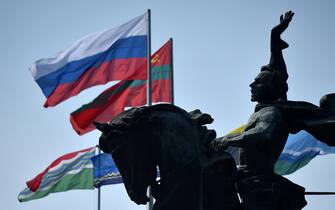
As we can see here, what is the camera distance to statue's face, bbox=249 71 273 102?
26.1ft

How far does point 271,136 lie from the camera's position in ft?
24.3

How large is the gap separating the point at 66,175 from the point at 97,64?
5.71 metres

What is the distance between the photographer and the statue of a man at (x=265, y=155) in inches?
290

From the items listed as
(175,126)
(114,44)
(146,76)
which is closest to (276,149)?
(175,126)

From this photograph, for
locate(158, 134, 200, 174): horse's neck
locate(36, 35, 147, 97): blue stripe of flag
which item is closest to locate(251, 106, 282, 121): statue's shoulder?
locate(158, 134, 200, 174): horse's neck

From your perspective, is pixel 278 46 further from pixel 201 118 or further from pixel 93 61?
pixel 93 61

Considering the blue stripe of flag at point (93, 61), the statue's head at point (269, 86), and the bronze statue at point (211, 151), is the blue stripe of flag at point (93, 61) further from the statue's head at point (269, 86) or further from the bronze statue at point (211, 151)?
the bronze statue at point (211, 151)

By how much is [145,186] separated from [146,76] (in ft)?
A: 41.8

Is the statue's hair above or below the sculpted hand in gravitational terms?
below

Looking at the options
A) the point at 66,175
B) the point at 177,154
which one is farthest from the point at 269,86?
the point at 66,175

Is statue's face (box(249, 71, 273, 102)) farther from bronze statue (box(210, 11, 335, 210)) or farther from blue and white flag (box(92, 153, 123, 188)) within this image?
blue and white flag (box(92, 153, 123, 188))

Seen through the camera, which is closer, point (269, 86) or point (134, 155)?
point (134, 155)

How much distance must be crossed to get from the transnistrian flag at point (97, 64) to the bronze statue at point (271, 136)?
12.5m

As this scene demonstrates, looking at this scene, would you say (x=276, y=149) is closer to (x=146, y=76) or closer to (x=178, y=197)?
(x=178, y=197)
